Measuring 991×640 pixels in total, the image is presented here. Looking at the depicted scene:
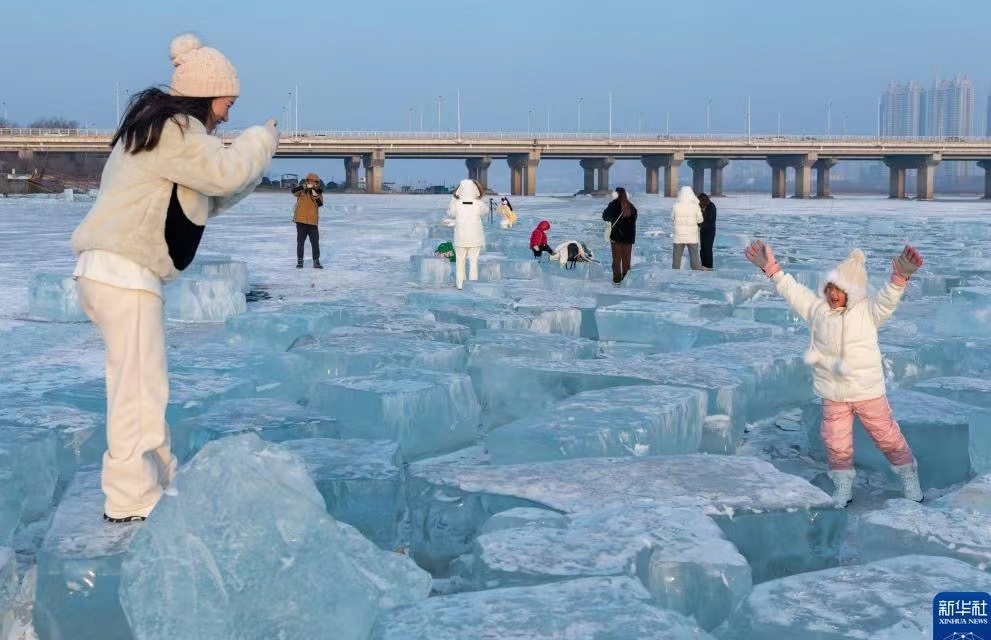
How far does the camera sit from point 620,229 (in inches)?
518

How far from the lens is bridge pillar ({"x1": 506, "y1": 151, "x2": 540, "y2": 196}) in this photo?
84438mm

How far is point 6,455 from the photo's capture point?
4336 mm

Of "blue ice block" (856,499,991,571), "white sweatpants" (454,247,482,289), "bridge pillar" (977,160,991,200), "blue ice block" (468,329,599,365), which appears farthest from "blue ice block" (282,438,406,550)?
"bridge pillar" (977,160,991,200)

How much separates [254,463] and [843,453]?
2.98m

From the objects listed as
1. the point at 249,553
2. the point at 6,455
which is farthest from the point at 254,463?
the point at 6,455

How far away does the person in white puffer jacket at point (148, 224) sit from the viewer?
3.41 meters

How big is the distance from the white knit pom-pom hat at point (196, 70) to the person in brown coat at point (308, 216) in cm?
1120

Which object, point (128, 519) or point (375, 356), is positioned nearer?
point (128, 519)

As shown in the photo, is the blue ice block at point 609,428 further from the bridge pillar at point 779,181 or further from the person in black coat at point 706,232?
the bridge pillar at point 779,181

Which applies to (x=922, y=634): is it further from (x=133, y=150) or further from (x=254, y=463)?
(x=133, y=150)

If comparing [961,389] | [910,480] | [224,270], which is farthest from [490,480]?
[224,270]

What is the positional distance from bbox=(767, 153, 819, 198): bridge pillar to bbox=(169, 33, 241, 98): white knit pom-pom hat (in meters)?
90.9

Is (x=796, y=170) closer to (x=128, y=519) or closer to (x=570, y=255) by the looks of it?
(x=570, y=255)

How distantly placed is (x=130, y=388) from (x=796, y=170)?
95574 millimetres
